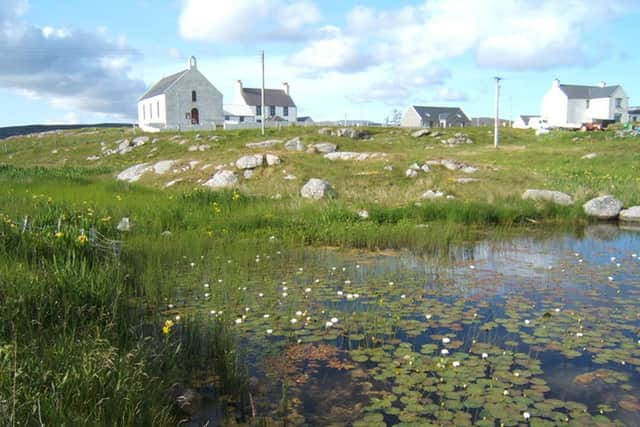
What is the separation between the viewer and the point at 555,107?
283 ft

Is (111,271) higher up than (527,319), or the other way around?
(111,271)

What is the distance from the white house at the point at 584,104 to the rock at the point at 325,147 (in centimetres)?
6445

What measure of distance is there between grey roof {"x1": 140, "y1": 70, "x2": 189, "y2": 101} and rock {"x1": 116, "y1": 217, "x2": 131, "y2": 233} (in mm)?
55751

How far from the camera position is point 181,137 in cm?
4462

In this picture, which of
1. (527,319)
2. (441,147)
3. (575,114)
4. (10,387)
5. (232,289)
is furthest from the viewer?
(575,114)

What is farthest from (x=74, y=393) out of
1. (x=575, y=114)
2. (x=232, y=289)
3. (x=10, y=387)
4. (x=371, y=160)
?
(x=575, y=114)

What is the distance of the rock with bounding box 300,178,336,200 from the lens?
720 inches

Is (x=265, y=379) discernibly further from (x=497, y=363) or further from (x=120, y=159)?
(x=120, y=159)

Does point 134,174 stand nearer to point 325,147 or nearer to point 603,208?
point 325,147

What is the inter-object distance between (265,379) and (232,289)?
314 centimetres

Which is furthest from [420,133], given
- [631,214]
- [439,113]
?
[439,113]

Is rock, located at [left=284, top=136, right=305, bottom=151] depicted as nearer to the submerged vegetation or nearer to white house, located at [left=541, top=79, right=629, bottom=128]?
the submerged vegetation

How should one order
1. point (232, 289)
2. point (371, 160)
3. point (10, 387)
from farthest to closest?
point (371, 160) < point (232, 289) < point (10, 387)

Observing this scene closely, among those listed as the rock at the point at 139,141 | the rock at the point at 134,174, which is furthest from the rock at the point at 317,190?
the rock at the point at 139,141
